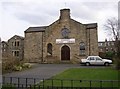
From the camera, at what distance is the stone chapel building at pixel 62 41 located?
37031 millimetres

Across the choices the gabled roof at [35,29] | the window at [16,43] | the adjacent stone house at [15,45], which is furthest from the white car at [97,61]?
the window at [16,43]

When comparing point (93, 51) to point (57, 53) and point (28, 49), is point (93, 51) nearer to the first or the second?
point (57, 53)

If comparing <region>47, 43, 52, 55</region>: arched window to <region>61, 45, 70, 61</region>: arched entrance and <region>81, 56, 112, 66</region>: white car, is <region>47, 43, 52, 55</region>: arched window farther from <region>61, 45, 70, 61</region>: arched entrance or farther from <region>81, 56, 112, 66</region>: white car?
<region>81, 56, 112, 66</region>: white car

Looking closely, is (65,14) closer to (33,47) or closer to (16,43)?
(33,47)

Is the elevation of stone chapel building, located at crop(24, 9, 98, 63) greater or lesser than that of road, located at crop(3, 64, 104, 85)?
greater

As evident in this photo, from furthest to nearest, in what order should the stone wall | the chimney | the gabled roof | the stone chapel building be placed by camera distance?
the gabled roof, the stone wall, the chimney, the stone chapel building

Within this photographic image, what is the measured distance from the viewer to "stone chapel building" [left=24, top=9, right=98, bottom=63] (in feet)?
121

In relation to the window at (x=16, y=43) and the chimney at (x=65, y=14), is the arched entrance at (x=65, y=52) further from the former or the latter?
the window at (x=16, y=43)

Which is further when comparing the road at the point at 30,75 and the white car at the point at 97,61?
the white car at the point at 97,61

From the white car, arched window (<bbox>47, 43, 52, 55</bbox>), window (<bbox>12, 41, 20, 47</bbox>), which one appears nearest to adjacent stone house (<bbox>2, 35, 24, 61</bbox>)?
window (<bbox>12, 41, 20, 47</bbox>)

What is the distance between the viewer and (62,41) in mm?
38344

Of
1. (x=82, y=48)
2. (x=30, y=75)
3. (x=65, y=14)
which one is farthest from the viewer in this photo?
(x=65, y=14)

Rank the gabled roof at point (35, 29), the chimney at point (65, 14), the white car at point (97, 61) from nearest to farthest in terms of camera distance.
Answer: the white car at point (97, 61) < the chimney at point (65, 14) < the gabled roof at point (35, 29)

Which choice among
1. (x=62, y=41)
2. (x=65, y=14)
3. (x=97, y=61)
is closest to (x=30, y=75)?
(x=97, y=61)
